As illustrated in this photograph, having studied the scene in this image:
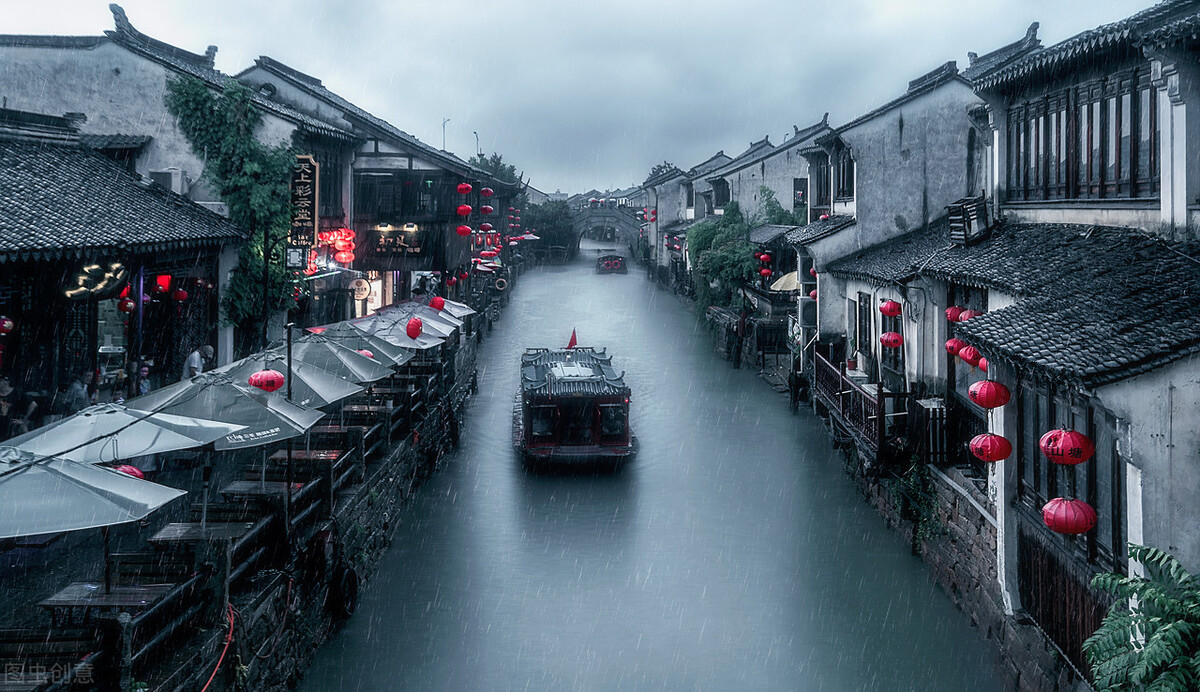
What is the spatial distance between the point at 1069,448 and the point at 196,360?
16.2 metres

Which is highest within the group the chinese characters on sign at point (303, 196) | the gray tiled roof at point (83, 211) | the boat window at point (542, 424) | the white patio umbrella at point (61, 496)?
the chinese characters on sign at point (303, 196)

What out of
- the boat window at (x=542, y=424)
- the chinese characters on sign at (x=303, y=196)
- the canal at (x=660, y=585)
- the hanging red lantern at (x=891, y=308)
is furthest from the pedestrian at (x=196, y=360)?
the hanging red lantern at (x=891, y=308)

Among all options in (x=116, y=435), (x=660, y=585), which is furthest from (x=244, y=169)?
(x=116, y=435)

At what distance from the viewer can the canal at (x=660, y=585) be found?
13250 millimetres

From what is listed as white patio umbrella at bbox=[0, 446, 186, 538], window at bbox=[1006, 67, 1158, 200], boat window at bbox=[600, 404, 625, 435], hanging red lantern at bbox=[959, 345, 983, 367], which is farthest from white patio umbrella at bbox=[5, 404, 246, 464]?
boat window at bbox=[600, 404, 625, 435]

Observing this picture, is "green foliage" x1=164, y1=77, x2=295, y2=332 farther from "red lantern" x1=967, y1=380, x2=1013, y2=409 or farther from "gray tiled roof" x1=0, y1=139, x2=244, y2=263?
"red lantern" x1=967, y1=380, x2=1013, y2=409

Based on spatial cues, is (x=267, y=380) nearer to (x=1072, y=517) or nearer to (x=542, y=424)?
(x=1072, y=517)

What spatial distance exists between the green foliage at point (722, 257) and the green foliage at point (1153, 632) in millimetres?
31233

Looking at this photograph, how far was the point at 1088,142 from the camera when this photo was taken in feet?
41.4

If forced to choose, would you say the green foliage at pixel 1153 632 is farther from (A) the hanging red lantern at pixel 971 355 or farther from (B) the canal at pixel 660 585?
(A) the hanging red lantern at pixel 971 355

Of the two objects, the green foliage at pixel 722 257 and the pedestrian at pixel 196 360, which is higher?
the green foliage at pixel 722 257

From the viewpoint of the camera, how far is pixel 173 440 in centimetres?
1054

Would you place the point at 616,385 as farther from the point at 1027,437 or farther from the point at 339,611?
the point at 1027,437

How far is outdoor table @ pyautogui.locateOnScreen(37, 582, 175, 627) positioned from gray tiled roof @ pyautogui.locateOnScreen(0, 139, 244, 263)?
6.14m
